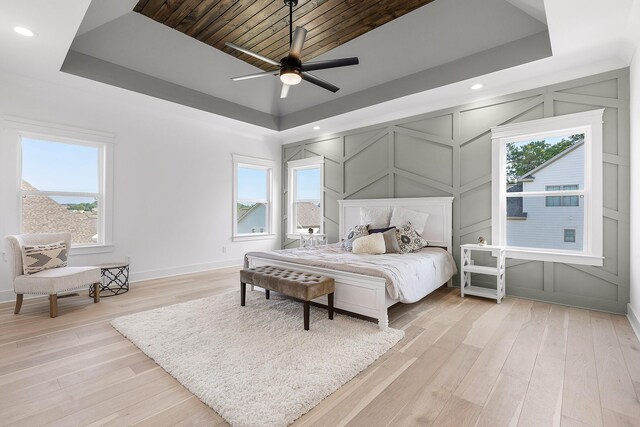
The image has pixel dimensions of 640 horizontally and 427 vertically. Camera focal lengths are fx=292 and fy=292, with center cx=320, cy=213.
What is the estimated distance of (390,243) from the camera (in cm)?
379

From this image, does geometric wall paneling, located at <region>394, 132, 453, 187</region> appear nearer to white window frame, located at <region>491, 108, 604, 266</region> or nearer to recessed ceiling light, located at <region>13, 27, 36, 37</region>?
white window frame, located at <region>491, 108, 604, 266</region>

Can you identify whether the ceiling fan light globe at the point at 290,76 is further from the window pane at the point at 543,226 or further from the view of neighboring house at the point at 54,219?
the view of neighboring house at the point at 54,219

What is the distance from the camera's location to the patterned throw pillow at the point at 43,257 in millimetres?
3143

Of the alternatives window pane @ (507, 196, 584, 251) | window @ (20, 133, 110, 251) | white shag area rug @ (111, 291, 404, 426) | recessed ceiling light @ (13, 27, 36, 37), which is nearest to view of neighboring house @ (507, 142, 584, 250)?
window pane @ (507, 196, 584, 251)

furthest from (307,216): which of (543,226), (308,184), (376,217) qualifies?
(543,226)

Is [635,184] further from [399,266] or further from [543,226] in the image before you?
[399,266]

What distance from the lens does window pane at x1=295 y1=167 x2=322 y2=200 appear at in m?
6.14

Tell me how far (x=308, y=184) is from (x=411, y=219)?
8.59 feet

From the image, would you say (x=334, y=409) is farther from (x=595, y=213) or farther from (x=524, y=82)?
(x=524, y=82)

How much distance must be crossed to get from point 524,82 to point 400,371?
147 inches

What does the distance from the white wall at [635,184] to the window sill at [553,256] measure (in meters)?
0.30

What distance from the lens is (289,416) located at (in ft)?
5.07

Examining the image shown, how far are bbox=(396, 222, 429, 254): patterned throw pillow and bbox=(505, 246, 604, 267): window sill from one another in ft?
3.62

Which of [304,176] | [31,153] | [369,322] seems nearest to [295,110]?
[304,176]
